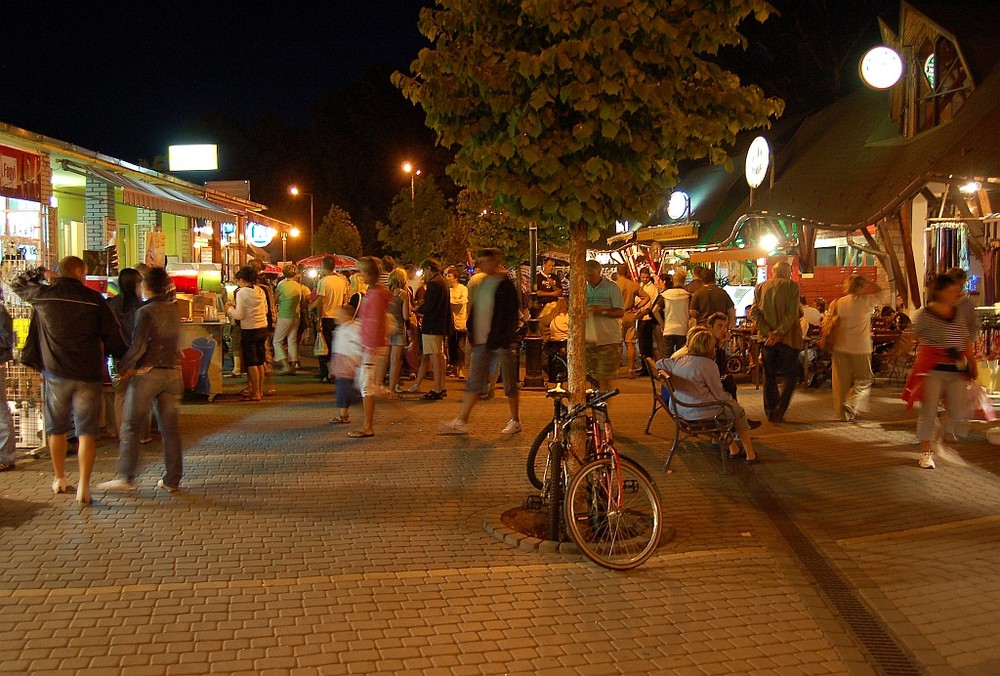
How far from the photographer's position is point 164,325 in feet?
23.9

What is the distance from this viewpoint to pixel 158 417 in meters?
7.34

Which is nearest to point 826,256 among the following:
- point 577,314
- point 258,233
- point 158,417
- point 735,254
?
point 735,254

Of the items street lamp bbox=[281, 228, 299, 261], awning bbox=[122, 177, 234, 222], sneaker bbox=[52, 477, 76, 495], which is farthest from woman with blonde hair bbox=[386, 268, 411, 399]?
street lamp bbox=[281, 228, 299, 261]

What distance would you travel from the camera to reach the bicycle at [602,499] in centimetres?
581

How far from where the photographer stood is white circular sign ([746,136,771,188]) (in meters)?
22.1

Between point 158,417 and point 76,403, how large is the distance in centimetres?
62

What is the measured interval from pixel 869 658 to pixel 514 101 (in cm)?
394

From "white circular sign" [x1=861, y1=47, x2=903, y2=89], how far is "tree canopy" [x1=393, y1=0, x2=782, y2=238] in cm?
1382

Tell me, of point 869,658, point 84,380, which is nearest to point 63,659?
point 84,380

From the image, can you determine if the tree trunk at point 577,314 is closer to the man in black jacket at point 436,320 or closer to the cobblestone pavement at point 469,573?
the cobblestone pavement at point 469,573

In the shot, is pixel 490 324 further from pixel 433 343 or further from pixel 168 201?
pixel 168 201

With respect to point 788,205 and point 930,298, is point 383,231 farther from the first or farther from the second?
point 930,298

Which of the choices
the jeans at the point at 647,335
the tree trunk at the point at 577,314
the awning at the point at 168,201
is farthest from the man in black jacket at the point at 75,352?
the jeans at the point at 647,335

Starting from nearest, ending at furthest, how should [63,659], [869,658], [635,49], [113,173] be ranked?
[63,659] < [869,658] < [635,49] < [113,173]
